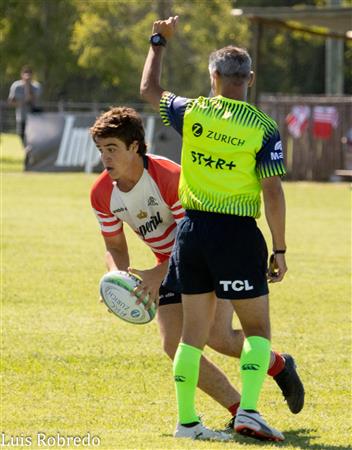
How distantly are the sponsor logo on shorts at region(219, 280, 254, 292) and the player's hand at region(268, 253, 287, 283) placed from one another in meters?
0.19

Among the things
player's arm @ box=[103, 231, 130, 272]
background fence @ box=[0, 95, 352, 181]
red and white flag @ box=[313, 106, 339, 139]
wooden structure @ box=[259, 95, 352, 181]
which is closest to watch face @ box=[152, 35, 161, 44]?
player's arm @ box=[103, 231, 130, 272]

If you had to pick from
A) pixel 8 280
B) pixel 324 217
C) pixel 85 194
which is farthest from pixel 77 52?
pixel 8 280

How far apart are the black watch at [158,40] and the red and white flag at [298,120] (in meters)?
22.8

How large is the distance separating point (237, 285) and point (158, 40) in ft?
5.17

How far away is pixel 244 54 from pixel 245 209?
0.78 m

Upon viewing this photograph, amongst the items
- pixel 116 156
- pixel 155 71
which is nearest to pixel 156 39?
pixel 155 71

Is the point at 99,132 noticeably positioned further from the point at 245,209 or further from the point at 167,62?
the point at 167,62

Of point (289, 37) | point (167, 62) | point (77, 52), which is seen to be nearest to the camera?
point (77, 52)

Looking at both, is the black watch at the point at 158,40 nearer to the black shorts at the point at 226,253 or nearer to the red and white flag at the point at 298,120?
the black shorts at the point at 226,253

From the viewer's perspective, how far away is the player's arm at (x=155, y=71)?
6.85 m

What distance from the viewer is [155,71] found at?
22.8 ft

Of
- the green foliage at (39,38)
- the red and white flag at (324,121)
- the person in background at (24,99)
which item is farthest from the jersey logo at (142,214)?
the green foliage at (39,38)

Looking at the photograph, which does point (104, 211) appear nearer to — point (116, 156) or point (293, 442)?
point (116, 156)

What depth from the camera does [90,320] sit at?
11031 mm
